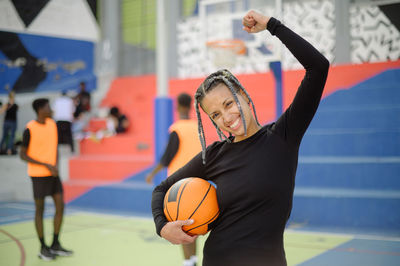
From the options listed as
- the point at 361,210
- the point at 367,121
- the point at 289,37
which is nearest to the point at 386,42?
the point at 367,121

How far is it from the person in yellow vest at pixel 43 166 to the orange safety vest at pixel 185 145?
5.49 ft

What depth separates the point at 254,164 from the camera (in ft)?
5.50

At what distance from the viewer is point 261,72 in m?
11.3

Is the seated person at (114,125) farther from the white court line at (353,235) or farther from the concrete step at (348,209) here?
the white court line at (353,235)

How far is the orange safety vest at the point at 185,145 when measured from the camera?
3.98m

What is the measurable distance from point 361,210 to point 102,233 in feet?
12.4

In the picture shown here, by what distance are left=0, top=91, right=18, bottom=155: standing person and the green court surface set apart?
153 inches

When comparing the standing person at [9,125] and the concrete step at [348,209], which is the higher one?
the standing person at [9,125]

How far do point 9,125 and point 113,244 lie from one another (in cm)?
611

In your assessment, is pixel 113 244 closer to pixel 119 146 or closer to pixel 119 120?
pixel 119 146

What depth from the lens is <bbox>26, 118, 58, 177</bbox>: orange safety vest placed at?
15.8 ft

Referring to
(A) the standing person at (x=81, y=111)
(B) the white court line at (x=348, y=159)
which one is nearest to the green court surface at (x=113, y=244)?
(B) the white court line at (x=348, y=159)

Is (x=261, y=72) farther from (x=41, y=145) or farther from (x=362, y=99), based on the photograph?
(x=41, y=145)

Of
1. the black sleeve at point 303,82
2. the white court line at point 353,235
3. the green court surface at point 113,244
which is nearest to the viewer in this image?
the black sleeve at point 303,82
